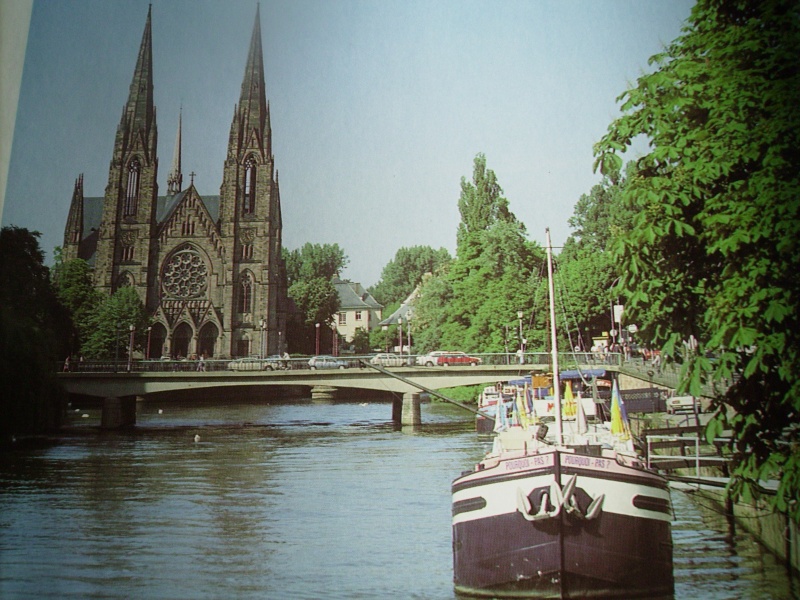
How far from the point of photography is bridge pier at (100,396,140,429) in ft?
48.5

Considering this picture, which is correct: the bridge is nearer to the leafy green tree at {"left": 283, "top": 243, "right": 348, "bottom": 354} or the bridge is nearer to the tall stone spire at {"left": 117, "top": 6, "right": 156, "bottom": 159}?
the leafy green tree at {"left": 283, "top": 243, "right": 348, "bottom": 354}

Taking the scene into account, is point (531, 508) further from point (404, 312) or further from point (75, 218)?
point (404, 312)

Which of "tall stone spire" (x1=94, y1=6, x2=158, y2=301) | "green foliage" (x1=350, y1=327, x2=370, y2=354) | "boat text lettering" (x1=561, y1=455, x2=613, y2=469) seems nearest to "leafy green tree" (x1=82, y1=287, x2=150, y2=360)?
"tall stone spire" (x1=94, y1=6, x2=158, y2=301)

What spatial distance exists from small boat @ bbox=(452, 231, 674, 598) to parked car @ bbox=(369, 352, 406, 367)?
9.61 metres

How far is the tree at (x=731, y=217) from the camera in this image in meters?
3.86

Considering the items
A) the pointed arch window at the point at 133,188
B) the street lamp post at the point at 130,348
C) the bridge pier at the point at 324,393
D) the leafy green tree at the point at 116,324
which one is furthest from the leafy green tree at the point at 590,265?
the bridge pier at the point at 324,393

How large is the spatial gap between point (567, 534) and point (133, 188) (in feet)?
28.9

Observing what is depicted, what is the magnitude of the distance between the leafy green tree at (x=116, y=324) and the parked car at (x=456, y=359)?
Answer: 595 cm

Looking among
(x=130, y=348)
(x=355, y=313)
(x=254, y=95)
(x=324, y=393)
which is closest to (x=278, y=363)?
(x=355, y=313)

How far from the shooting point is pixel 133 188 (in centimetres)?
1139

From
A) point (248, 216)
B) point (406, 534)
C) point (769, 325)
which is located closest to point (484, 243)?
point (406, 534)

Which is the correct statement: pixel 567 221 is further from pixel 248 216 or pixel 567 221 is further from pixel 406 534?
pixel 248 216

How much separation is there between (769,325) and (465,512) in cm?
243

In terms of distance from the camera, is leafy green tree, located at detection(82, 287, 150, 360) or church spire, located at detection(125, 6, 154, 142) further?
leafy green tree, located at detection(82, 287, 150, 360)
